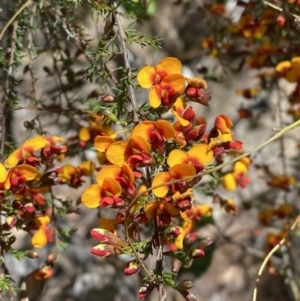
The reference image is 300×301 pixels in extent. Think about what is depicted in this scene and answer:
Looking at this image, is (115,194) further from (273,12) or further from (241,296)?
(241,296)

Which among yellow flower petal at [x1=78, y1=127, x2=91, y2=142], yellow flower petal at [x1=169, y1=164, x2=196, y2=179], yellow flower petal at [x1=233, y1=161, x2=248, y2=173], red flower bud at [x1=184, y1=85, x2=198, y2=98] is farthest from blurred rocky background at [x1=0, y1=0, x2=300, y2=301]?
yellow flower petal at [x1=169, y1=164, x2=196, y2=179]

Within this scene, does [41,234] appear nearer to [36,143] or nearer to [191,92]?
[36,143]

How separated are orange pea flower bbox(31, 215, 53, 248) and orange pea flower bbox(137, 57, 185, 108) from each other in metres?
0.41

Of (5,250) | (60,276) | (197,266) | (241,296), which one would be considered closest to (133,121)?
(5,250)

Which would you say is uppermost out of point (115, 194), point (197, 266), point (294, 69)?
point (294, 69)

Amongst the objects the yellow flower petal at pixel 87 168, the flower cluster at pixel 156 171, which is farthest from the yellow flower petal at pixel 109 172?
the yellow flower petal at pixel 87 168

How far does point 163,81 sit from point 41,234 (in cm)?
45

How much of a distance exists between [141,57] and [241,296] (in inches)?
69.0

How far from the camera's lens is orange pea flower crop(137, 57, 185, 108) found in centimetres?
111

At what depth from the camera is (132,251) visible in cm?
105

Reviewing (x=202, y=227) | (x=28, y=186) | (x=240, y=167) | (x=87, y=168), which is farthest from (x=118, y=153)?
(x=202, y=227)

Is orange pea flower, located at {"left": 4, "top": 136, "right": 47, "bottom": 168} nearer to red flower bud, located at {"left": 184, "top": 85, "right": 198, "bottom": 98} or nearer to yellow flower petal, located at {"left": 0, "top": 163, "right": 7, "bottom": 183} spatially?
yellow flower petal, located at {"left": 0, "top": 163, "right": 7, "bottom": 183}

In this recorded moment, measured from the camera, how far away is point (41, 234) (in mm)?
1282

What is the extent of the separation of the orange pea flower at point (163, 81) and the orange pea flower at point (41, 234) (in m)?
0.41
